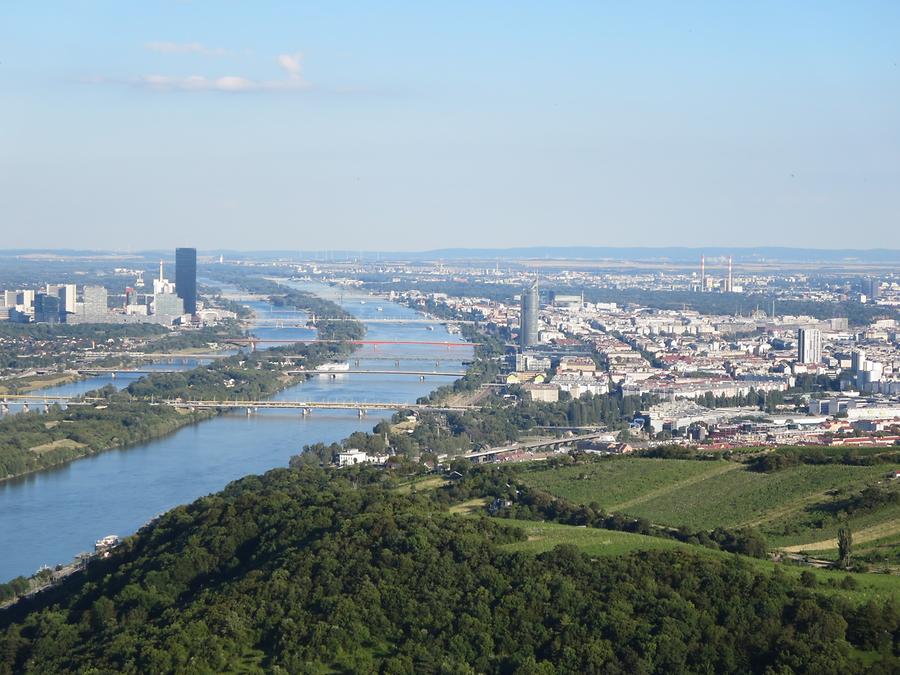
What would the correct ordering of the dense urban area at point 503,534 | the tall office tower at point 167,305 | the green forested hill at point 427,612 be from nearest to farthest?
the green forested hill at point 427,612
the dense urban area at point 503,534
the tall office tower at point 167,305

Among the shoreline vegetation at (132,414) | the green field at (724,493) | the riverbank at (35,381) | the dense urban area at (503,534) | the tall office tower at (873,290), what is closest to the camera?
the dense urban area at (503,534)

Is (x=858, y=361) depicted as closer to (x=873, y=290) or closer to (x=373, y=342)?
(x=373, y=342)

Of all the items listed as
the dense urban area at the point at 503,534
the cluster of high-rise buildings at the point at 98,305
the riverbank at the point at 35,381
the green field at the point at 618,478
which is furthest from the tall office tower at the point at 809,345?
the green field at the point at 618,478

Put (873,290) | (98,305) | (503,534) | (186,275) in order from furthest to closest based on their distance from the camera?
(873,290) < (186,275) < (98,305) < (503,534)

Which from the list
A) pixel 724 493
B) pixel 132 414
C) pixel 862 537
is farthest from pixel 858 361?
pixel 862 537

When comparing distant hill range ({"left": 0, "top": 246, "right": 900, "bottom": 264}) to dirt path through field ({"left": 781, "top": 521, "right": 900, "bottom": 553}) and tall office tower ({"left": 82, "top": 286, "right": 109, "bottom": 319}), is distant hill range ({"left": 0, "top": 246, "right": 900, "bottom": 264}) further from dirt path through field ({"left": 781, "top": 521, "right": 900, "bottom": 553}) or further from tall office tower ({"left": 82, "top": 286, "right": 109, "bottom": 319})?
dirt path through field ({"left": 781, "top": 521, "right": 900, "bottom": 553})

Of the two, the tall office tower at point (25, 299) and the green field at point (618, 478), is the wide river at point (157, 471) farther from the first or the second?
the tall office tower at point (25, 299)

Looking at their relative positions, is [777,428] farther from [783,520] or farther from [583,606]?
[583,606]

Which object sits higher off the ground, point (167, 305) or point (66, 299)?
point (66, 299)
